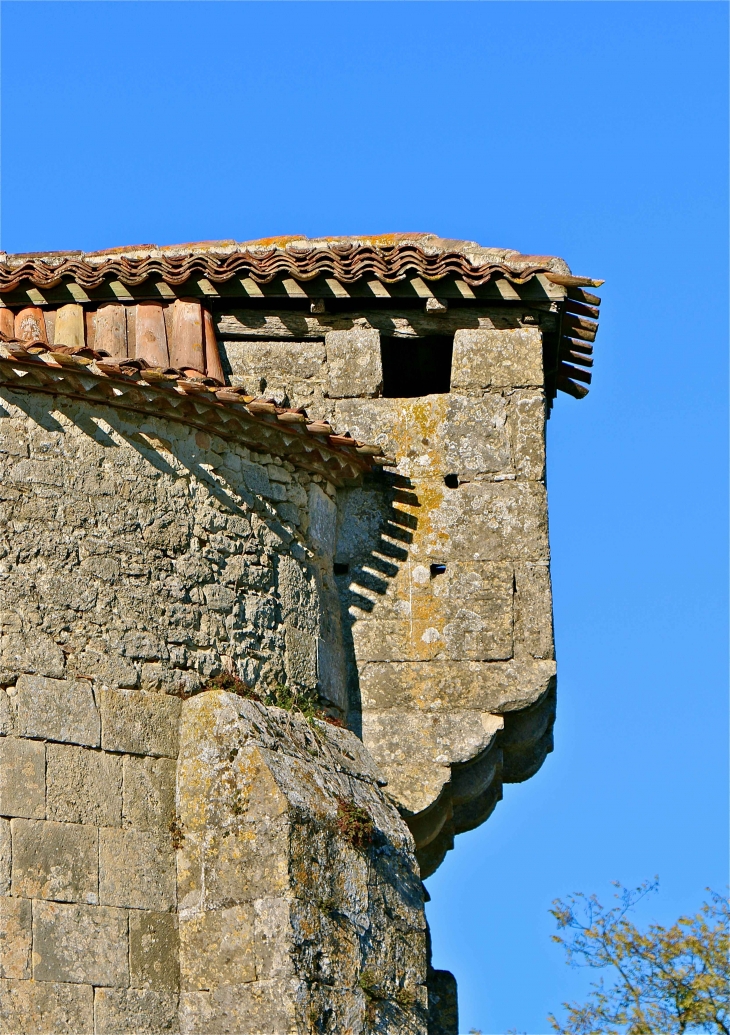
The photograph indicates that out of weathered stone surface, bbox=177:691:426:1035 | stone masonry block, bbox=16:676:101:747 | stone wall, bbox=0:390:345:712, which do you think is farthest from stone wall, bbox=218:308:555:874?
stone masonry block, bbox=16:676:101:747

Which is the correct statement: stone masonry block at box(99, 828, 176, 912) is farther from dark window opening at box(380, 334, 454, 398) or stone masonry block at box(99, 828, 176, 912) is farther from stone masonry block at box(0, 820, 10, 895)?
dark window opening at box(380, 334, 454, 398)

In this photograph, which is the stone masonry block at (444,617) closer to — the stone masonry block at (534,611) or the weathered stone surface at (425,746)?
the stone masonry block at (534,611)

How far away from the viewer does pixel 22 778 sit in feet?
33.3

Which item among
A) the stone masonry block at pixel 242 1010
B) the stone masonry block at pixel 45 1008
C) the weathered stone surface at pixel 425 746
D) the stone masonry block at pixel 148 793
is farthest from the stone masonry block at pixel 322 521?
the stone masonry block at pixel 45 1008

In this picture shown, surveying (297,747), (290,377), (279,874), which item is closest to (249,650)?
(297,747)

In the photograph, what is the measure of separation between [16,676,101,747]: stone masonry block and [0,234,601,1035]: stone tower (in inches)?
0.6

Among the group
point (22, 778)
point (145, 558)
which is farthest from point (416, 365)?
point (22, 778)

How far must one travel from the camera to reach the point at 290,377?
1305cm

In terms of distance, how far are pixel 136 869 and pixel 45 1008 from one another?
0.92 m

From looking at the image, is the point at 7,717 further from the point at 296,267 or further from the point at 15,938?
the point at 296,267

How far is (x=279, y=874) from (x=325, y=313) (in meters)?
4.26

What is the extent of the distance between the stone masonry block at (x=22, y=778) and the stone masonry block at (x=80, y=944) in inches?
19.4

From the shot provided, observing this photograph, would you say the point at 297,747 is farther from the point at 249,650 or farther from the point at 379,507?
the point at 379,507

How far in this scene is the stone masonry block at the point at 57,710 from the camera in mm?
10305
